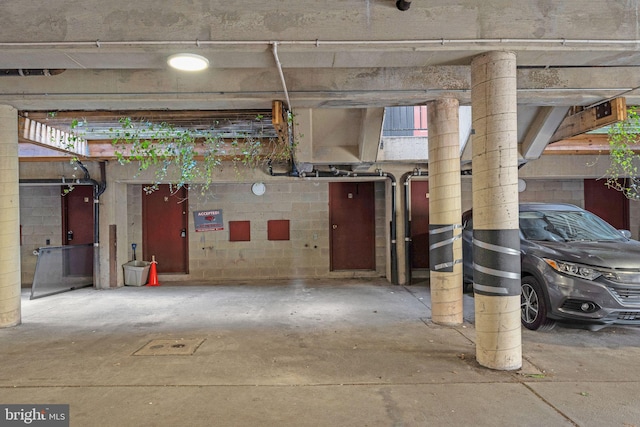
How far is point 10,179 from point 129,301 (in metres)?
2.89

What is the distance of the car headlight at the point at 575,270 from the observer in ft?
14.0

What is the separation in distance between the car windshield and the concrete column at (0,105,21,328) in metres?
7.25

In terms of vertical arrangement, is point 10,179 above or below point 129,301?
above

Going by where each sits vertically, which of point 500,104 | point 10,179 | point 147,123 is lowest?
point 10,179

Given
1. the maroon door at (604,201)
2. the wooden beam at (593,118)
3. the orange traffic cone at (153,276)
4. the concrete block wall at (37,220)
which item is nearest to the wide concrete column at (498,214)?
the wooden beam at (593,118)

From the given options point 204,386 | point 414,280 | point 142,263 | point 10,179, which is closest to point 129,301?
point 142,263

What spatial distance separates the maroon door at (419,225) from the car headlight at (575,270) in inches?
189

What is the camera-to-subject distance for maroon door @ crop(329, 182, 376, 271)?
977 centimetres

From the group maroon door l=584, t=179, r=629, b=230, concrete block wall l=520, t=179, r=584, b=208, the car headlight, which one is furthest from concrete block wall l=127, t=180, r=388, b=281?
the car headlight

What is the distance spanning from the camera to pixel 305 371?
369 centimetres

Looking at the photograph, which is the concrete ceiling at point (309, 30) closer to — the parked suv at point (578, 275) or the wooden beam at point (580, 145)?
the parked suv at point (578, 275)

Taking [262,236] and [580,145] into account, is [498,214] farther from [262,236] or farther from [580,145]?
[262,236]

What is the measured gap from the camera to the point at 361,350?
427 centimetres

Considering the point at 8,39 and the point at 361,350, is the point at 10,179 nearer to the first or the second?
the point at 8,39
